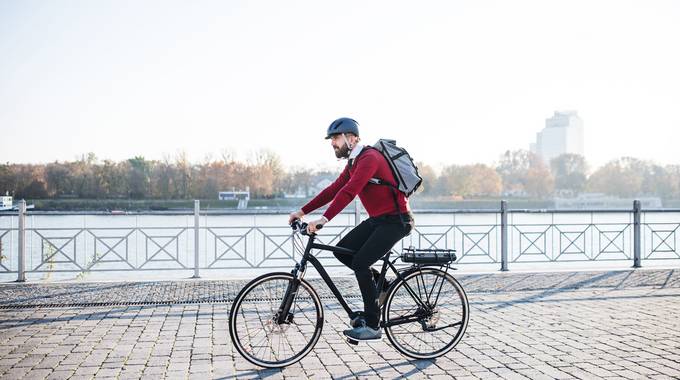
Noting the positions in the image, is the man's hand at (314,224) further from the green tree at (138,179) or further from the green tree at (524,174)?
the green tree at (524,174)

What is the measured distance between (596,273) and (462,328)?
23.3ft

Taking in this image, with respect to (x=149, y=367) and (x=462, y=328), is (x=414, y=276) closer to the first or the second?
(x=462, y=328)

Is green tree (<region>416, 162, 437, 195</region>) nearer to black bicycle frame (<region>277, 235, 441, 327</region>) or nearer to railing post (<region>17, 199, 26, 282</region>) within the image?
railing post (<region>17, 199, 26, 282</region>)

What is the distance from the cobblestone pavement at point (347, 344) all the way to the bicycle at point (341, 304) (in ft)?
0.47

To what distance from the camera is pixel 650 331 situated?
22.2 ft

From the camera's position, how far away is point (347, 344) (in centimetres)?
627

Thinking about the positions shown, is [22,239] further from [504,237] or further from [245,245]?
[504,237]

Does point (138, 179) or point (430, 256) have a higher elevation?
point (138, 179)

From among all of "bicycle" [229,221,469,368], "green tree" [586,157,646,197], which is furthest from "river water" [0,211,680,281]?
"green tree" [586,157,646,197]

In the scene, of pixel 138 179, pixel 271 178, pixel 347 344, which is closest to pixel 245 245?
pixel 347 344

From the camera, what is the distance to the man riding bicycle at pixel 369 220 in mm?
5352

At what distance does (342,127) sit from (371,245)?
924mm

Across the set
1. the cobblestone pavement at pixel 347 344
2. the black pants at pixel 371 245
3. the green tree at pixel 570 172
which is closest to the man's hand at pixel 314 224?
the black pants at pixel 371 245

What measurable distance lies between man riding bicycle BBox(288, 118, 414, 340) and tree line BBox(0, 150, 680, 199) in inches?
259
